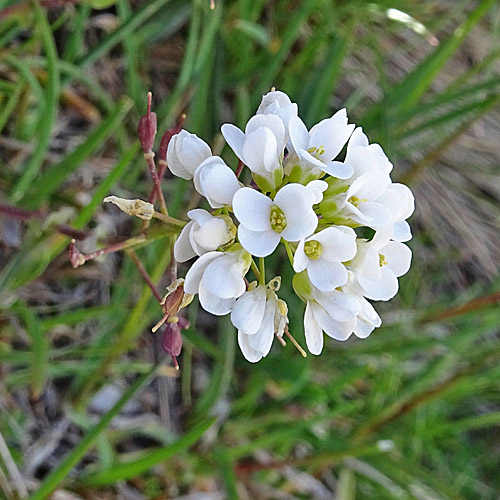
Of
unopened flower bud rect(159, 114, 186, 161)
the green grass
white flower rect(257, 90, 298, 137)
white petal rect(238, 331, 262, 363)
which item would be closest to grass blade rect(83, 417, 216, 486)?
the green grass

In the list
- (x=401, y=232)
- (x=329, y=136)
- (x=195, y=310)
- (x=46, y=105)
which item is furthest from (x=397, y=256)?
(x=195, y=310)

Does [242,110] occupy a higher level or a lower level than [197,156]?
lower

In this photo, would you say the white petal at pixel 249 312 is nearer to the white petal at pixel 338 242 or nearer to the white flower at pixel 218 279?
the white flower at pixel 218 279

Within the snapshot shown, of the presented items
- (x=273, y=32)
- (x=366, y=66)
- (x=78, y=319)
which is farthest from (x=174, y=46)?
(x=78, y=319)

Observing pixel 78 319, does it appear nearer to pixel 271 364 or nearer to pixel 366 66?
pixel 271 364

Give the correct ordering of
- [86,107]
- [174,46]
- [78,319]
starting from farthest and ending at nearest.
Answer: [174,46] → [86,107] → [78,319]

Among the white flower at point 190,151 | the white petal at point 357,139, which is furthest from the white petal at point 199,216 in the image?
the white petal at point 357,139

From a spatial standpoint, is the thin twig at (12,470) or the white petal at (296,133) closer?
the white petal at (296,133)
